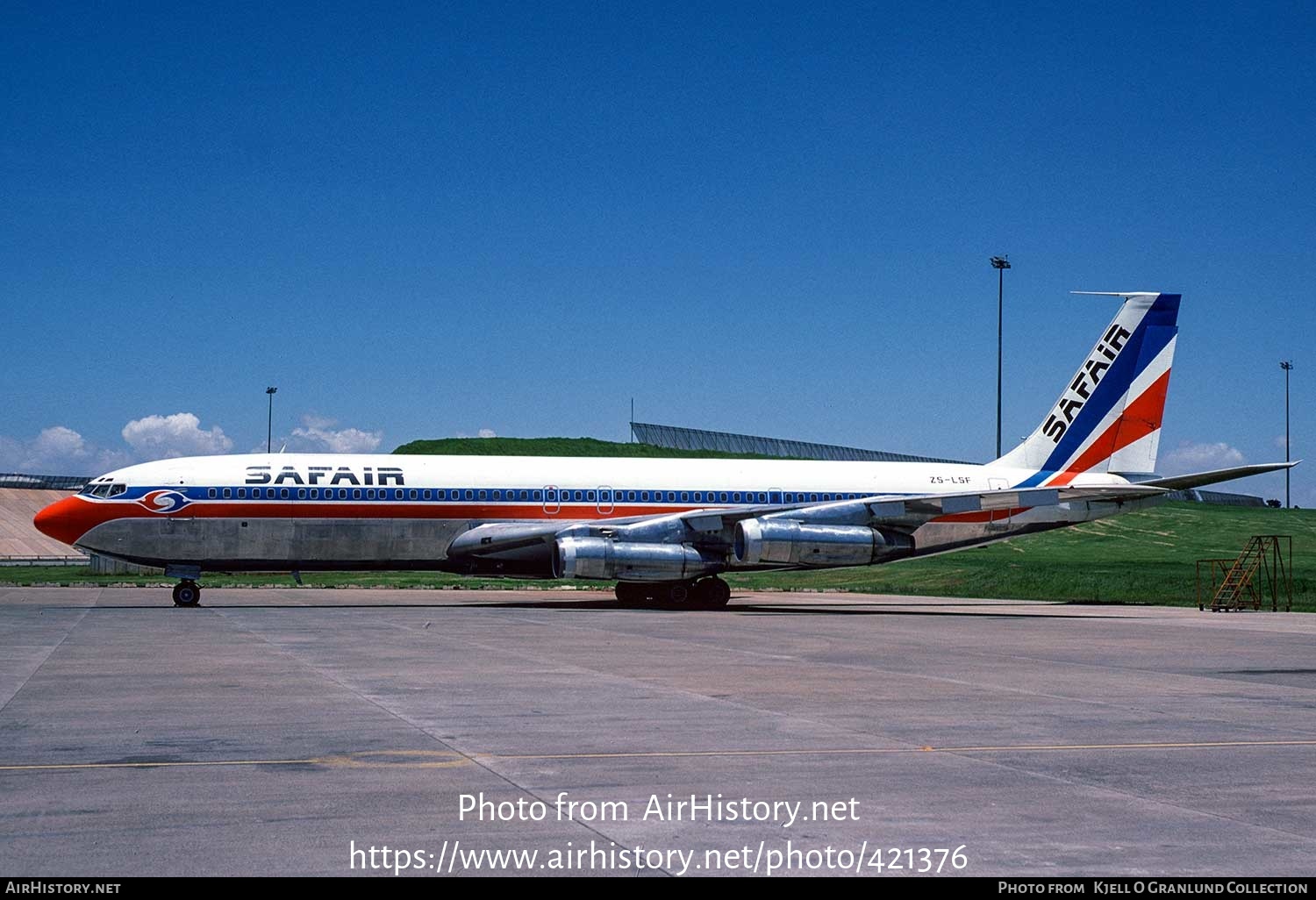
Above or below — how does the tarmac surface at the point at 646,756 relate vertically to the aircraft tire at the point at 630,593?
above

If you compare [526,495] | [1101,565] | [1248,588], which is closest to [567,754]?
[526,495]

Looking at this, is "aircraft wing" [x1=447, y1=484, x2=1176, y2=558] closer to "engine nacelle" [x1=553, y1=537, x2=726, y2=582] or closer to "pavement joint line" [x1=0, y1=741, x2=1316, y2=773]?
"engine nacelle" [x1=553, y1=537, x2=726, y2=582]

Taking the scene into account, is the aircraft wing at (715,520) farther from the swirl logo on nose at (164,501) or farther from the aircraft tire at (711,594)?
the swirl logo on nose at (164,501)

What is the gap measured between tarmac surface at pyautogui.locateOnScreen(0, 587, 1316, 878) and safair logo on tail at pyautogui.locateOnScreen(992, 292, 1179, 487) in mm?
18045

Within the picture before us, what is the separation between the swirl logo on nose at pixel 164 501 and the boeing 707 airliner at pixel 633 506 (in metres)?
0.05

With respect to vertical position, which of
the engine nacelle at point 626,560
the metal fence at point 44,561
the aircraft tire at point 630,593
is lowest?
the metal fence at point 44,561

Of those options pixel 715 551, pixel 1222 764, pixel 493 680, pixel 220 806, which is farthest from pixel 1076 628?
pixel 220 806

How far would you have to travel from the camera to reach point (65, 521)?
33062 mm

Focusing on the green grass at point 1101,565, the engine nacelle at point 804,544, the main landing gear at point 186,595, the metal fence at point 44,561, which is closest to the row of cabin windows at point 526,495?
the main landing gear at point 186,595

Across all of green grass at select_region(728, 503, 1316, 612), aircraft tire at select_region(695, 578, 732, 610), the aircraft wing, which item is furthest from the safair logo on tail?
aircraft tire at select_region(695, 578, 732, 610)

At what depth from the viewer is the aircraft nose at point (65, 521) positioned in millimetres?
33062

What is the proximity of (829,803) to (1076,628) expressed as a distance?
22312mm

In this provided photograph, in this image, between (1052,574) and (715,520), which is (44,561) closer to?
(715,520)
